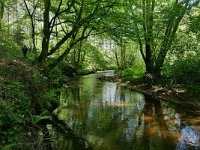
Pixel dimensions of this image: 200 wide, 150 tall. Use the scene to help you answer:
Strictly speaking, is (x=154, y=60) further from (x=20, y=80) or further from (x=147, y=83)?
(x=20, y=80)

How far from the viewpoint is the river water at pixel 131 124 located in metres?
9.24

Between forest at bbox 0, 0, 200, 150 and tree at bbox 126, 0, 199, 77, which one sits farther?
tree at bbox 126, 0, 199, 77

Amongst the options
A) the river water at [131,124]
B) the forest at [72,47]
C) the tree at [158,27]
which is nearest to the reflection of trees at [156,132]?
the river water at [131,124]

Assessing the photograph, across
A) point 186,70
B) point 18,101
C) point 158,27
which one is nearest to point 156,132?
point 18,101

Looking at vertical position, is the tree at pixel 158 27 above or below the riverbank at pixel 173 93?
above

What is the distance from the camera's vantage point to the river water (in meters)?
9.24

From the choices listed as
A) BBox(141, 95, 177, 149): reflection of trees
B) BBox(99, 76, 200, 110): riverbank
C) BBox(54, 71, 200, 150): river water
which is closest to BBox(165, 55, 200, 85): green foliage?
BBox(99, 76, 200, 110): riverbank

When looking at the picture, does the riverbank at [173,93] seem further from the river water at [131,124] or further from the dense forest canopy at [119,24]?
the dense forest canopy at [119,24]

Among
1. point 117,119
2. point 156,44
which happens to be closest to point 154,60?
point 156,44

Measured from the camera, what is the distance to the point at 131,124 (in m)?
11.9

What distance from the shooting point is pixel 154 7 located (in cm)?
2525

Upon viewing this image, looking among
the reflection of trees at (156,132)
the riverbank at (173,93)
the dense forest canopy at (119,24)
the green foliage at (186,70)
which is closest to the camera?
the reflection of trees at (156,132)

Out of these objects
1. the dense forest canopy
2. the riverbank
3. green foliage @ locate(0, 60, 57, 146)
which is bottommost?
the riverbank

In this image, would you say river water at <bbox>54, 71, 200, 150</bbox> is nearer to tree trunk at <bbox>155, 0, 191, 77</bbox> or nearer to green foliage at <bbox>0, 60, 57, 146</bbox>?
green foliage at <bbox>0, 60, 57, 146</bbox>
